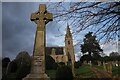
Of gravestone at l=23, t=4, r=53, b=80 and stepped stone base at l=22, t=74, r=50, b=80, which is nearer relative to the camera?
stepped stone base at l=22, t=74, r=50, b=80

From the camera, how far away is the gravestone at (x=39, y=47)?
667 cm

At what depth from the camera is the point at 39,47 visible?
23.1 ft

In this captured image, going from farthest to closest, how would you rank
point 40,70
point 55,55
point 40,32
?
1. point 55,55
2. point 40,32
3. point 40,70

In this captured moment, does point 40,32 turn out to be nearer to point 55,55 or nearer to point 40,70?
point 40,70

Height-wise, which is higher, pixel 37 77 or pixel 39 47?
pixel 39 47

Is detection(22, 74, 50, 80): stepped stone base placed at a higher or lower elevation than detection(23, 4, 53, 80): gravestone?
lower

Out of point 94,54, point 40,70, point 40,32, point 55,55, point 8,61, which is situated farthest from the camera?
point 55,55

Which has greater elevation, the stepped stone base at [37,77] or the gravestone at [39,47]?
the gravestone at [39,47]

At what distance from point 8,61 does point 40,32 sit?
1814cm

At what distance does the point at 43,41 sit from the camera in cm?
714

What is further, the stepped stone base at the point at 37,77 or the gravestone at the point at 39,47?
the gravestone at the point at 39,47

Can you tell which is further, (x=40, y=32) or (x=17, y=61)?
(x=17, y=61)

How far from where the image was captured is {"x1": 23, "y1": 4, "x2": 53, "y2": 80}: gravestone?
6669mm

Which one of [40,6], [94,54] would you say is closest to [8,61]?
[94,54]
